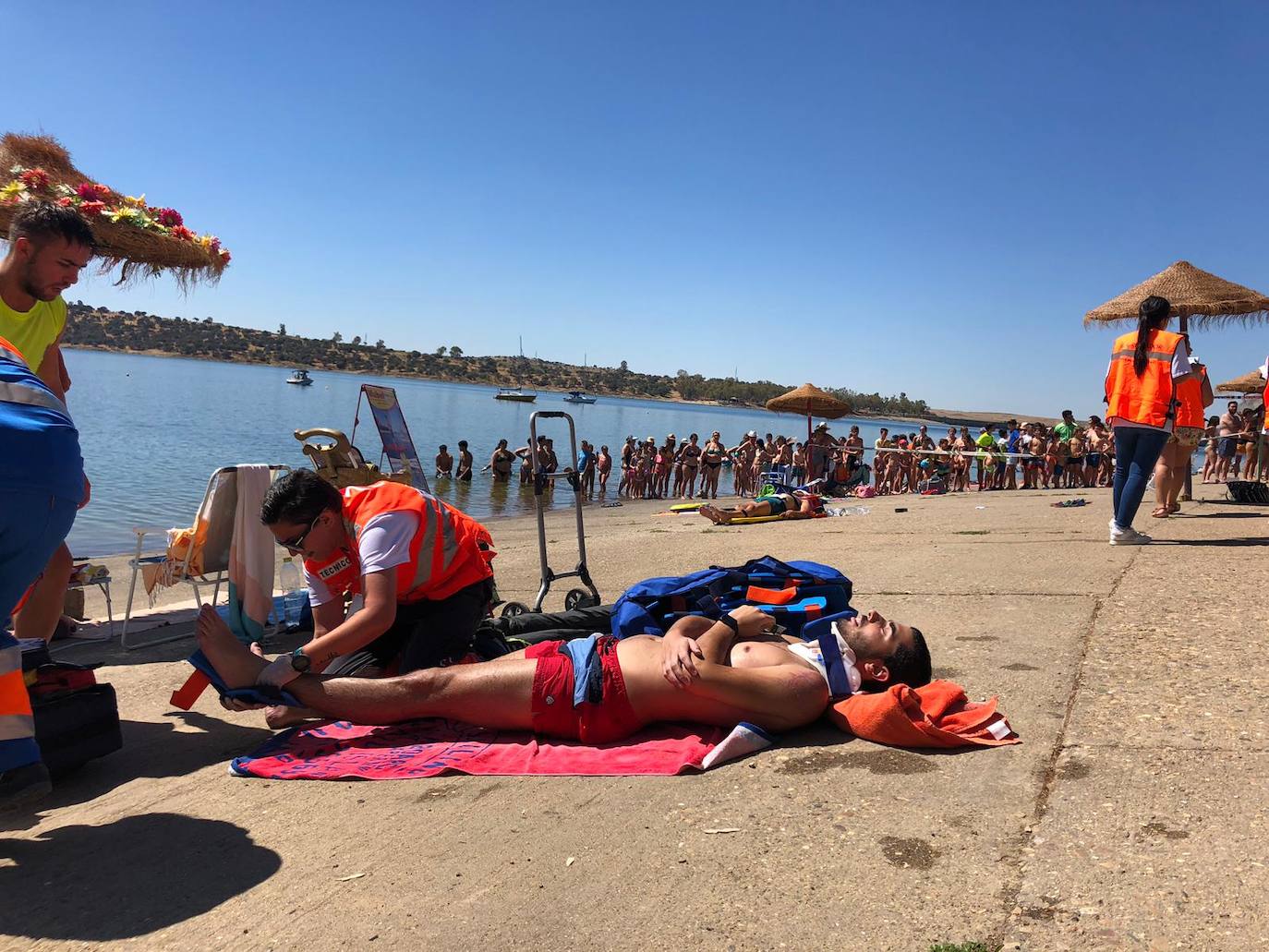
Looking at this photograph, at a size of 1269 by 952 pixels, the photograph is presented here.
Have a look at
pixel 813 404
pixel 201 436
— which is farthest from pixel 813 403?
pixel 201 436

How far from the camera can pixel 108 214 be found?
5.62 metres

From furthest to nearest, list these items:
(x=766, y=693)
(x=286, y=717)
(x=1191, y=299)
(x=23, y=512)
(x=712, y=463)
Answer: (x=712, y=463) < (x=1191, y=299) < (x=286, y=717) < (x=766, y=693) < (x=23, y=512)

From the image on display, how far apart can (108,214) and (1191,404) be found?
8198mm

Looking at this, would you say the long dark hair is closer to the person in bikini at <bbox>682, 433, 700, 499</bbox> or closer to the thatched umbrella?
the thatched umbrella

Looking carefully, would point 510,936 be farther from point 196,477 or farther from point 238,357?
point 238,357

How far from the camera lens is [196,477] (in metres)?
22.4

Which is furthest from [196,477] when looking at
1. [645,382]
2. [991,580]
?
[645,382]

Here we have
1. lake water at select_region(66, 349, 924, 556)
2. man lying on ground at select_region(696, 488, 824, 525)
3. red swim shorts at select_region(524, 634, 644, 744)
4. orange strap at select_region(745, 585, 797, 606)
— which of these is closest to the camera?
red swim shorts at select_region(524, 634, 644, 744)

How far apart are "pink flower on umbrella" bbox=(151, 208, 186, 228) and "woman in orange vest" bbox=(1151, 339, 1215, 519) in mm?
7482

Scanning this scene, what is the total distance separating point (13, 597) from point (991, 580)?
16.7ft

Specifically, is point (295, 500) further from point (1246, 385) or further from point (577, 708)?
point (1246, 385)

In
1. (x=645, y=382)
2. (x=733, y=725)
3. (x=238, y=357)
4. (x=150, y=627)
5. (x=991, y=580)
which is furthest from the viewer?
(x=645, y=382)

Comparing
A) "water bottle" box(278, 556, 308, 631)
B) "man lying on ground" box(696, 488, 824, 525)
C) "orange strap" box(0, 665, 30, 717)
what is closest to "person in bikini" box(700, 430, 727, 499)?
"man lying on ground" box(696, 488, 824, 525)

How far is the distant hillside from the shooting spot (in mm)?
131125
